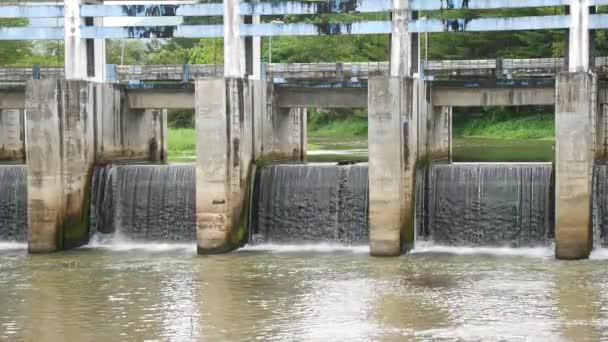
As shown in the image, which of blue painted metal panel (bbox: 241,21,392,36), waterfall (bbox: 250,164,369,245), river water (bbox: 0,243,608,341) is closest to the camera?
river water (bbox: 0,243,608,341)

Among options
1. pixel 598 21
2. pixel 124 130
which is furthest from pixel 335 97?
pixel 598 21

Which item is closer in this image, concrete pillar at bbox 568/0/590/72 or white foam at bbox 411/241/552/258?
white foam at bbox 411/241/552/258

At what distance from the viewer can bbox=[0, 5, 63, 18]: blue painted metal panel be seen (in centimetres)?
3161

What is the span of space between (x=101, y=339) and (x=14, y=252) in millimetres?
11134

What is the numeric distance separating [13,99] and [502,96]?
1451 cm

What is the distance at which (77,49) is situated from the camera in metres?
32.0

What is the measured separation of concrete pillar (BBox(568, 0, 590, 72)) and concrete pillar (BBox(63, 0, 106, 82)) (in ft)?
43.9

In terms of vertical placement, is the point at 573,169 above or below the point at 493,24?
below

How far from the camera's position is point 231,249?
28.4m

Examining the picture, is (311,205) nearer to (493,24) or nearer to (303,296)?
(493,24)

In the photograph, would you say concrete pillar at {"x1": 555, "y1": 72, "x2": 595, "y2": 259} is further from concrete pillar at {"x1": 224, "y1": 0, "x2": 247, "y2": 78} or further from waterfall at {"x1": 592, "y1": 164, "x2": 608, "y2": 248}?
concrete pillar at {"x1": 224, "y1": 0, "x2": 247, "y2": 78}

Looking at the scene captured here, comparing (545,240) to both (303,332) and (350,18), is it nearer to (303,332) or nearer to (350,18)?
(303,332)

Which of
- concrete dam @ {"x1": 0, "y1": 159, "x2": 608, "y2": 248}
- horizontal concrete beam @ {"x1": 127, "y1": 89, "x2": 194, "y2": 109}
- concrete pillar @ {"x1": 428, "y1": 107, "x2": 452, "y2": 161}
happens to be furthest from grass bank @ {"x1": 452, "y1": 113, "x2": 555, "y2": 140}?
concrete dam @ {"x1": 0, "y1": 159, "x2": 608, "y2": 248}

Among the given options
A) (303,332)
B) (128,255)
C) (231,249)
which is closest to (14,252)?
(128,255)
